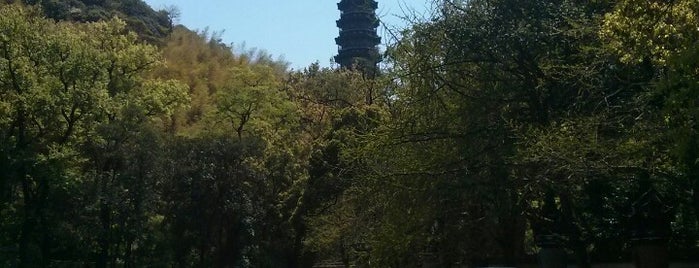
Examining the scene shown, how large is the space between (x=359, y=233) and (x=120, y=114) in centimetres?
1197

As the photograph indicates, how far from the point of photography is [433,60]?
17.4m

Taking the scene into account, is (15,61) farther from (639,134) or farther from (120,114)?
(639,134)

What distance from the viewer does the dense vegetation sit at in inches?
528

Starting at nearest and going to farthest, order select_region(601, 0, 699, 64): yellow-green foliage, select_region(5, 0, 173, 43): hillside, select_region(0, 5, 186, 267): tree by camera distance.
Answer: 1. select_region(601, 0, 699, 64): yellow-green foliage
2. select_region(0, 5, 186, 267): tree
3. select_region(5, 0, 173, 43): hillside

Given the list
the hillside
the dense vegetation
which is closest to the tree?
the dense vegetation

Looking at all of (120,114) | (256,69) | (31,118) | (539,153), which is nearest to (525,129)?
(539,153)

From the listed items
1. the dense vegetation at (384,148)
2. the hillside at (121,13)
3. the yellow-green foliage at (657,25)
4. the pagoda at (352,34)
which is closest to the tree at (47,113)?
the dense vegetation at (384,148)

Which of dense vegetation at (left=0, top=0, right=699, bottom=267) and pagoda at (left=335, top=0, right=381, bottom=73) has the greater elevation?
pagoda at (left=335, top=0, right=381, bottom=73)

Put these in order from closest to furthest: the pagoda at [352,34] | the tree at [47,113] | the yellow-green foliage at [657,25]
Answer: the yellow-green foliage at [657,25]
the tree at [47,113]
the pagoda at [352,34]

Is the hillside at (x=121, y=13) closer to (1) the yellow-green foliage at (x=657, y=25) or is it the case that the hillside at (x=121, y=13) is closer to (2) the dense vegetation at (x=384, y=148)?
(2) the dense vegetation at (x=384, y=148)

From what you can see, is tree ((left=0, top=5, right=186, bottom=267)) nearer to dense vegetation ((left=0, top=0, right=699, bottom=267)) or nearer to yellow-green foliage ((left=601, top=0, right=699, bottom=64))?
dense vegetation ((left=0, top=0, right=699, bottom=267))

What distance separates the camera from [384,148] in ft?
59.3

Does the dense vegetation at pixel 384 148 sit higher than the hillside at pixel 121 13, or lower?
lower

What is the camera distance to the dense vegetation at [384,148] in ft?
44.0
